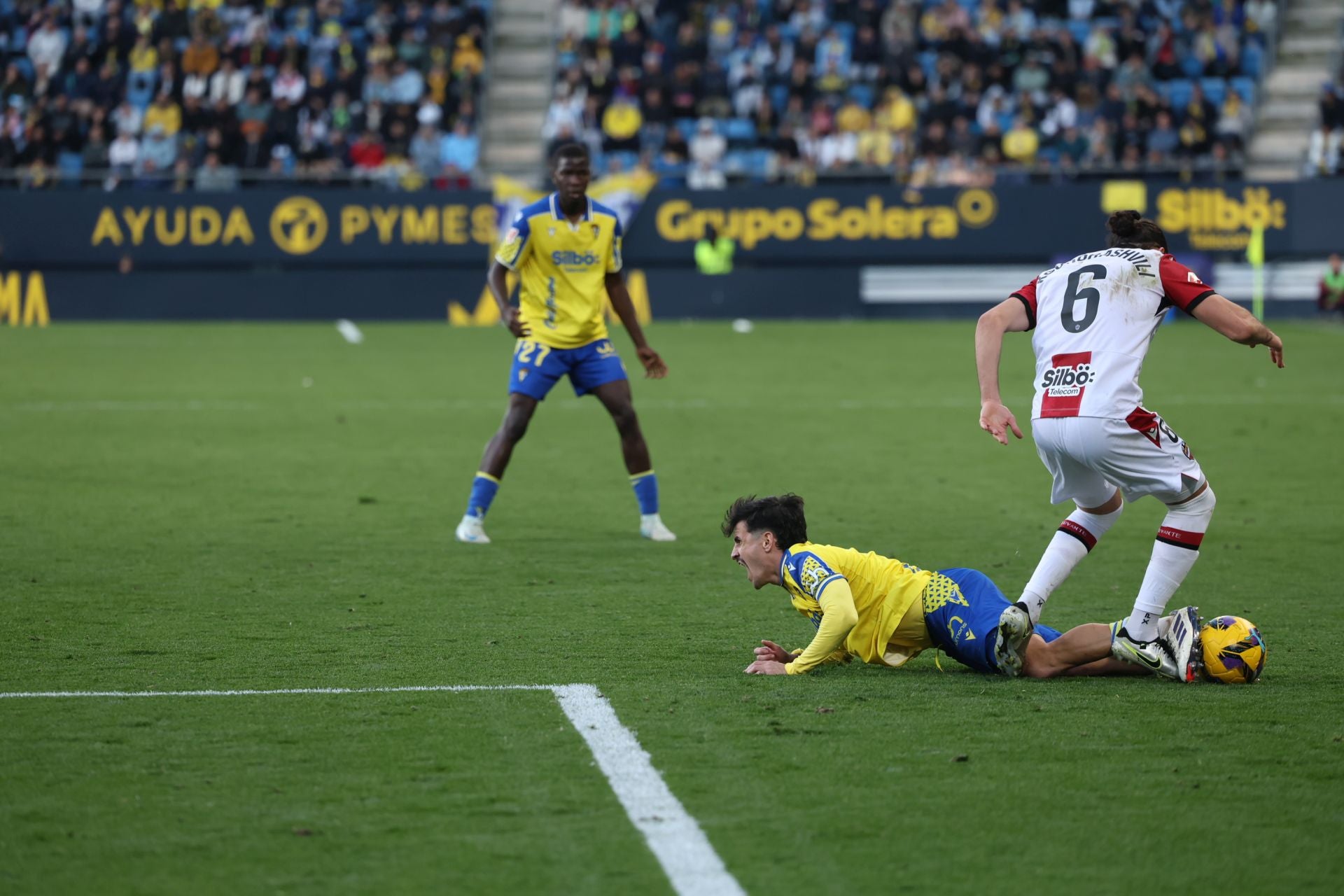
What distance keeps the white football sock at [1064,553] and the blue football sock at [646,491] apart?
11.7 feet

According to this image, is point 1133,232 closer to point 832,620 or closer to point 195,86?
point 832,620

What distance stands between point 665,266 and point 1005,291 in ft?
19.0

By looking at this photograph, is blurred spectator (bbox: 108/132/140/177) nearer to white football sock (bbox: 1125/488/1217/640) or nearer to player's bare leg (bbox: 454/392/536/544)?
player's bare leg (bbox: 454/392/536/544)

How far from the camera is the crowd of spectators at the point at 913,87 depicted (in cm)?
2936

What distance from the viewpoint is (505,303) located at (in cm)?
918

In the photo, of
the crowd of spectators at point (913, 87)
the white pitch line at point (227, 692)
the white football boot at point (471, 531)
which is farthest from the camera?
the crowd of spectators at point (913, 87)

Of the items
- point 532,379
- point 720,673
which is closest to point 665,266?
point 532,379

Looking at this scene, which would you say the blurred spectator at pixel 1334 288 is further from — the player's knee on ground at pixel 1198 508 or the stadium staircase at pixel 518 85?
the player's knee on ground at pixel 1198 508

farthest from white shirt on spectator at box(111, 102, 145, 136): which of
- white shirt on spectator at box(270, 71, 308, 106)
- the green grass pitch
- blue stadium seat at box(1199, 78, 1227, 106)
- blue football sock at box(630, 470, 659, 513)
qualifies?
blue football sock at box(630, 470, 659, 513)

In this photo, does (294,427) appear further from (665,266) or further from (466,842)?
(665,266)

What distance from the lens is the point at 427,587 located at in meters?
7.85

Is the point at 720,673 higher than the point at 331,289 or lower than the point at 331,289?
higher

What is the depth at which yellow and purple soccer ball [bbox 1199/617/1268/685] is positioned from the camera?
574 centimetres

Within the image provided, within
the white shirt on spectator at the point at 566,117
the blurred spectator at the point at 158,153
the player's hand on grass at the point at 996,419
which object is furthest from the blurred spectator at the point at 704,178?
the player's hand on grass at the point at 996,419
